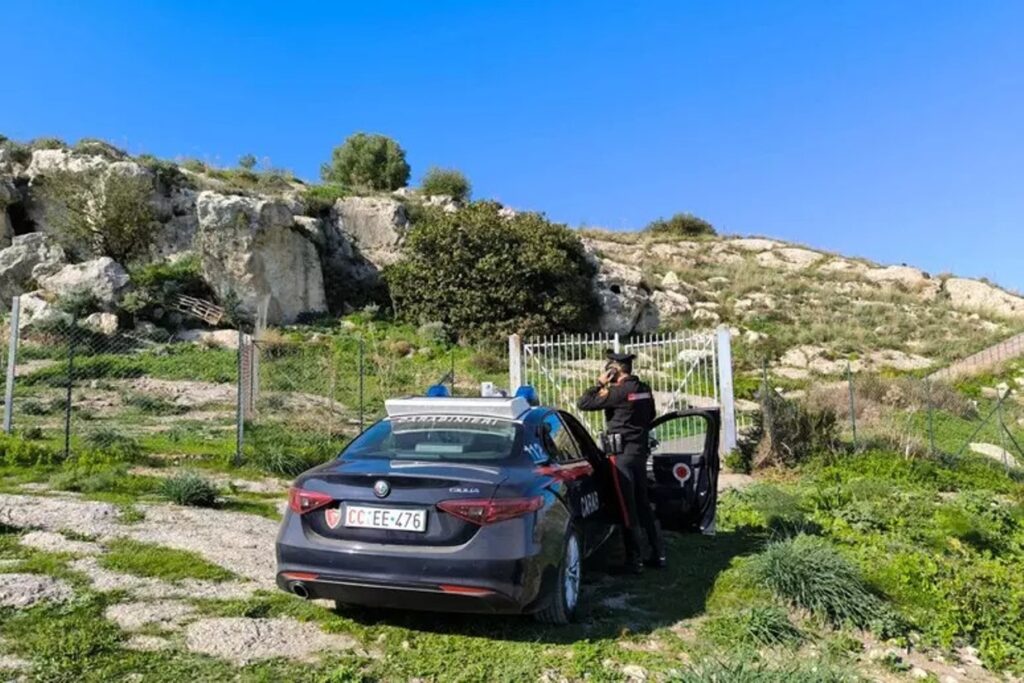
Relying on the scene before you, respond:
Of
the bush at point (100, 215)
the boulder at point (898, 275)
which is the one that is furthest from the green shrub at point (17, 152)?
the boulder at point (898, 275)

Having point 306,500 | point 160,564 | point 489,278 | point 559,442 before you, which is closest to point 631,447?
point 559,442

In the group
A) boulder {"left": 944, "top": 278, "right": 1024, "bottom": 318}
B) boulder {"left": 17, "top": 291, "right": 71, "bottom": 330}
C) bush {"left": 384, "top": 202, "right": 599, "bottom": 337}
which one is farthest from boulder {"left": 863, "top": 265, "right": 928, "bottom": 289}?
boulder {"left": 17, "top": 291, "right": 71, "bottom": 330}

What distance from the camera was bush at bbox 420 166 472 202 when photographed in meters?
35.8

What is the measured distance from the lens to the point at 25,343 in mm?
17547

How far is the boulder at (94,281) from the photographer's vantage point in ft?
65.2

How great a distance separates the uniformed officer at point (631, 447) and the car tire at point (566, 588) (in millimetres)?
1002

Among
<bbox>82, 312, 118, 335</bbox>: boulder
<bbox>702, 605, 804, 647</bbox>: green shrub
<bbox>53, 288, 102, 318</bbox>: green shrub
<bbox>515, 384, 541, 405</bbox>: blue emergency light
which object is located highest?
<bbox>53, 288, 102, 318</bbox>: green shrub

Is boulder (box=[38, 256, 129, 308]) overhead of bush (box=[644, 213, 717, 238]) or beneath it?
beneath

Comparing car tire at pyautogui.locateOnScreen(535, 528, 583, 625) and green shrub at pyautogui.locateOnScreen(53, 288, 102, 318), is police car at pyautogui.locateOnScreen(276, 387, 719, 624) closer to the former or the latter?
car tire at pyautogui.locateOnScreen(535, 528, 583, 625)

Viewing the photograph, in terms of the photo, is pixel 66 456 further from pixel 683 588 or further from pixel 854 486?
pixel 854 486

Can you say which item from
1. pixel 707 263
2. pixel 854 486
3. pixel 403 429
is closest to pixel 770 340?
pixel 707 263

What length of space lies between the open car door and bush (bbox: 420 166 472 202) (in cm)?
2990

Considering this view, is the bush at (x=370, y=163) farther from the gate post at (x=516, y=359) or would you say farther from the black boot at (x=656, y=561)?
the black boot at (x=656, y=561)

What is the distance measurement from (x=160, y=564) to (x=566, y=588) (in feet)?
9.65
